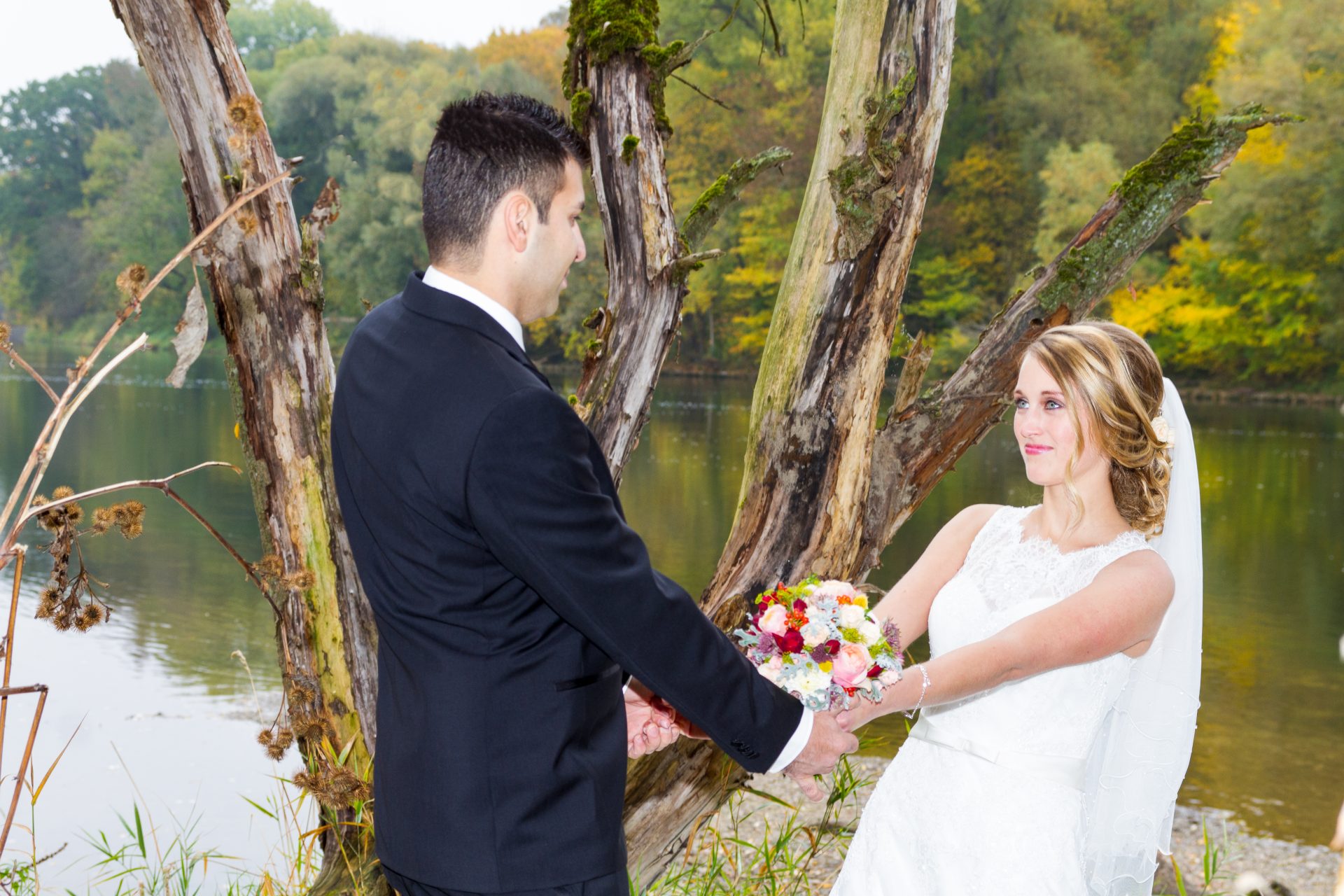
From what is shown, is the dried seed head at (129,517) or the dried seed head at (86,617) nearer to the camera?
the dried seed head at (129,517)

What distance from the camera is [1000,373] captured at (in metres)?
3.82

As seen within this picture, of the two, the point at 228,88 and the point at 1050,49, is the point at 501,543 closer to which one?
the point at 228,88

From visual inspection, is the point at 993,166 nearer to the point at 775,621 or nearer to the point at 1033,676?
the point at 1033,676

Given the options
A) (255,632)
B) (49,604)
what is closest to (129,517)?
Answer: (49,604)

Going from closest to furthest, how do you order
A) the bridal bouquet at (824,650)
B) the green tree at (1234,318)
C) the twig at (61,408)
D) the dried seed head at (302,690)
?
the twig at (61,408) < the bridal bouquet at (824,650) < the dried seed head at (302,690) < the green tree at (1234,318)

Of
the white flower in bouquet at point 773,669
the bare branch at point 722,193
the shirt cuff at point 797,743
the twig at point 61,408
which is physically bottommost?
the shirt cuff at point 797,743

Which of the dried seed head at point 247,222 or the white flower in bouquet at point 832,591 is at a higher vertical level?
the dried seed head at point 247,222

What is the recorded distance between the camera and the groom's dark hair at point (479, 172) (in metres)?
1.94

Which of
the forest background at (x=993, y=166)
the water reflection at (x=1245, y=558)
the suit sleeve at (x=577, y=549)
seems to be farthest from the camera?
the forest background at (x=993, y=166)

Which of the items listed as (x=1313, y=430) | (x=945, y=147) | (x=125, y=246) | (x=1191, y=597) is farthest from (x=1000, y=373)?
(x=125, y=246)

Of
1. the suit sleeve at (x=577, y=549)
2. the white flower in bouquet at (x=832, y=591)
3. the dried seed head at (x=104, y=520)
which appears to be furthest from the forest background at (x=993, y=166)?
the suit sleeve at (x=577, y=549)

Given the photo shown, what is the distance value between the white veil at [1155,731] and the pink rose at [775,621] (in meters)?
0.91

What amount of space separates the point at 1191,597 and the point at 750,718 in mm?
1326

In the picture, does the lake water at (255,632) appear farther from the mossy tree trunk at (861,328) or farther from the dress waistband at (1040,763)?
the dress waistband at (1040,763)
